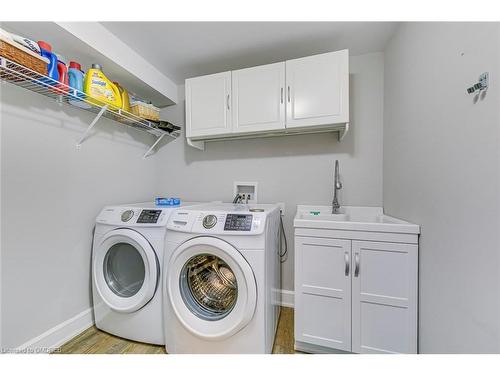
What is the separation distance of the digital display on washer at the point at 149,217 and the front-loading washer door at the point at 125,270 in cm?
9

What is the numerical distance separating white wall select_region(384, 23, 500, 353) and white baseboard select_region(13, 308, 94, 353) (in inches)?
88.2

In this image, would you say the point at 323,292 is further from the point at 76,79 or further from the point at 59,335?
the point at 76,79

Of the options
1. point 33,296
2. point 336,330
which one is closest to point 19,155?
point 33,296

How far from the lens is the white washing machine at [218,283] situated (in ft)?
3.79

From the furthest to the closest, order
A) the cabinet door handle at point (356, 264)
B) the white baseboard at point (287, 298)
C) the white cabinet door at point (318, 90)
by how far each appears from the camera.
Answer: the white baseboard at point (287, 298)
the white cabinet door at point (318, 90)
the cabinet door handle at point (356, 264)

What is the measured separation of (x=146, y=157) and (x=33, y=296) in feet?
4.51

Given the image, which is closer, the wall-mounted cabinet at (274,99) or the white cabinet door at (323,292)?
the white cabinet door at (323,292)

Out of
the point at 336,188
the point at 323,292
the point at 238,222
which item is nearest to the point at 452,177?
the point at 336,188

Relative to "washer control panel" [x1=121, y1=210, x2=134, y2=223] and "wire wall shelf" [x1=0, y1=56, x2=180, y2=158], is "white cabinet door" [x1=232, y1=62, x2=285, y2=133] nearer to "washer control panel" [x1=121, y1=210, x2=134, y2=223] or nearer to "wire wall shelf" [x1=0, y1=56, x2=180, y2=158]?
"wire wall shelf" [x1=0, y1=56, x2=180, y2=158]

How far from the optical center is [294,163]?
1939mm

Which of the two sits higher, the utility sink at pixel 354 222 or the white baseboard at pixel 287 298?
the utility sink at pixel 354 222

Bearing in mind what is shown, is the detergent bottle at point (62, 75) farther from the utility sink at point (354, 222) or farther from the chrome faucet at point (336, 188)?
the chrome faucet at point (336, 188)

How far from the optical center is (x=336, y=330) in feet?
4.25

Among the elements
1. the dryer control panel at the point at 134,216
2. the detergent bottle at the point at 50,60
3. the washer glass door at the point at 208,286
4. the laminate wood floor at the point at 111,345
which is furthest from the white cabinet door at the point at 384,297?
the detergent bottle at the point at 50,60
